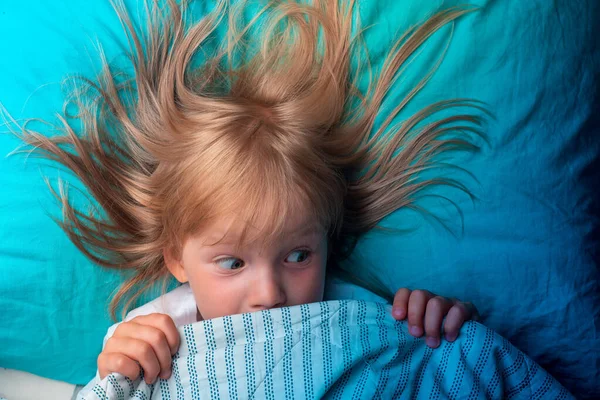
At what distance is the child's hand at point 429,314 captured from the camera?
102 centimetres

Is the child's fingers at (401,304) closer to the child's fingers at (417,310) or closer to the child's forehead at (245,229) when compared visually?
the child's fingers at (417,310)

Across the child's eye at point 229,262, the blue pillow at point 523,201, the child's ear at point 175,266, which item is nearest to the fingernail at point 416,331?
the blue pillow at point 523,201

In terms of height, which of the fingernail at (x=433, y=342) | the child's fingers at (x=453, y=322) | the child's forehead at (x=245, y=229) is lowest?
the fingernail at (x=433, y=342)

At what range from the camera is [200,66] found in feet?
3.84

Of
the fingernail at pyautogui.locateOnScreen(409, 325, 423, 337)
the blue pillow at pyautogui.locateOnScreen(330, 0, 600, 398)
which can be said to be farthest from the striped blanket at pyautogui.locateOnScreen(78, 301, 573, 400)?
the blue pillow at pyautogui.locateOnScreen(330, 0, 600, 398)

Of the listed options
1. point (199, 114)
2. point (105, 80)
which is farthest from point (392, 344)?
point (105, 80)

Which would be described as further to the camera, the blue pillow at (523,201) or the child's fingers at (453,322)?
the blue pillow at (523,201)

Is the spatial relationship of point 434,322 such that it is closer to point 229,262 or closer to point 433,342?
point 433,342

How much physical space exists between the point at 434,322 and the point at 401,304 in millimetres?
54

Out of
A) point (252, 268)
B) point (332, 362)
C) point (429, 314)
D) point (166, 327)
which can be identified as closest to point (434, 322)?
point (429, 314)

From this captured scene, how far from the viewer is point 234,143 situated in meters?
1.04

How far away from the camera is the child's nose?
1009 mm

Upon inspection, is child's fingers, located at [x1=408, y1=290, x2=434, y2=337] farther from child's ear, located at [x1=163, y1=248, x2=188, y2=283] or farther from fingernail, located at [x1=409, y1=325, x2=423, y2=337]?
child's ear, located at [x1=163, y1=248, x2=188, y2=283]

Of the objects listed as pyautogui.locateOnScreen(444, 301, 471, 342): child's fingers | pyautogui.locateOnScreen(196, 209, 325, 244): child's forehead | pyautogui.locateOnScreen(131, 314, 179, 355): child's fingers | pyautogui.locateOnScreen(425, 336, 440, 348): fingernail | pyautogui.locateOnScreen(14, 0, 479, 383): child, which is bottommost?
pyautogui.locateOnScreen(425, 336, 440, 348): fingernail
